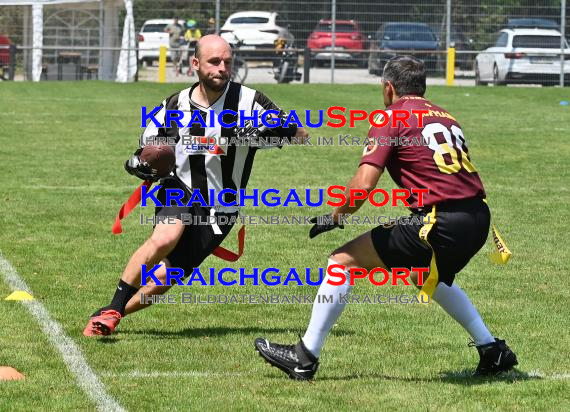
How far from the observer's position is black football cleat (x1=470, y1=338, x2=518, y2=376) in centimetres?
624

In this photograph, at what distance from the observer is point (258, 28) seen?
31.1 meters

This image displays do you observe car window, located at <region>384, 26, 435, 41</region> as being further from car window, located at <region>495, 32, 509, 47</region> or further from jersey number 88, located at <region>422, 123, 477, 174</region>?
jersey number 88, located at <region>422, 123, 477, 174</region>

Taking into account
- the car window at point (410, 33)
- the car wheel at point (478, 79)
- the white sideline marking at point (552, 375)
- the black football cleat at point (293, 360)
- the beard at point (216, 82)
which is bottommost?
the car wheel at point (478, 79)

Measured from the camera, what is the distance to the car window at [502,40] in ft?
98.0

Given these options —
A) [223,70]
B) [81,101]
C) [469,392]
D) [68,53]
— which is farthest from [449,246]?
[68,53]

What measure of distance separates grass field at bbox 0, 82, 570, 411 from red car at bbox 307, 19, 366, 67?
45.0 feet

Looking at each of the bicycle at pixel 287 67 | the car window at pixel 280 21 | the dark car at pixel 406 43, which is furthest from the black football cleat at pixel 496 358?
the car window at pixel 280 21

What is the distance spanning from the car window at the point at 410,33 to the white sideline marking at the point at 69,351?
73.2 feet

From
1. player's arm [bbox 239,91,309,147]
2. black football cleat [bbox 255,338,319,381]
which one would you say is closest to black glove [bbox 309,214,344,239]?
black football cleat [bbox 255,338,319,381]

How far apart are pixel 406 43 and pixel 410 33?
27 centimetres

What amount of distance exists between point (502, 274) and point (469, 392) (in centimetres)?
346

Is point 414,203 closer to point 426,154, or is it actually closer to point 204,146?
point 426,154

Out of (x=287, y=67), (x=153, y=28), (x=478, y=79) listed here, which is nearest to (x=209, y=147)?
(x=287, y=67)

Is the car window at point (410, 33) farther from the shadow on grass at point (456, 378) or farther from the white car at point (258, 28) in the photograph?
the shadow on grass at point (456, 378)
